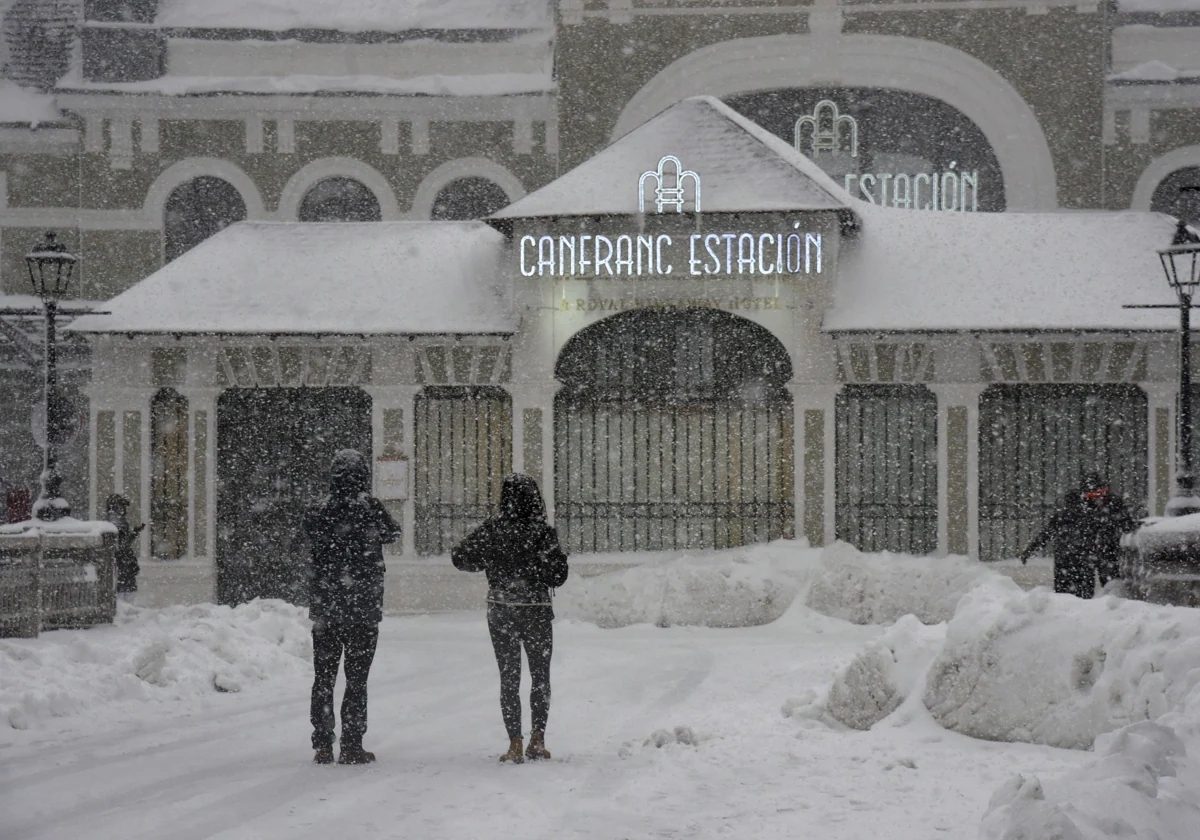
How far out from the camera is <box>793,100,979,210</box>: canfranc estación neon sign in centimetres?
2536

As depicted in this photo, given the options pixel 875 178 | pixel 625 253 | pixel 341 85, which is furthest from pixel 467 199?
pixel 625 253

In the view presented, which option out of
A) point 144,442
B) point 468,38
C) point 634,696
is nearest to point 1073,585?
A: point 634,696

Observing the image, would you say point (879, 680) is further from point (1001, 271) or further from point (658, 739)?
point (1001, 271)

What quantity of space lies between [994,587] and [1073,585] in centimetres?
497

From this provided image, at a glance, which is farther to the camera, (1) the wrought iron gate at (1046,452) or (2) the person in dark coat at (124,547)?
(1) the wrought iron gate at (1046,452)

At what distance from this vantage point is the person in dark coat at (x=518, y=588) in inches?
361

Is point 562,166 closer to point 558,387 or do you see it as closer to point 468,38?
point 468,38

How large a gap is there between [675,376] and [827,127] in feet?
24.6

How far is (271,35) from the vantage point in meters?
26.9

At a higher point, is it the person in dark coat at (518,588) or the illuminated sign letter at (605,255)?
the illuminated sign letter at (605,255)

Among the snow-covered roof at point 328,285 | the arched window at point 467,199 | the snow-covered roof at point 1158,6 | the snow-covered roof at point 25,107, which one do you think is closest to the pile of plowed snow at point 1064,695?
the snow-covered roof at point 328,285

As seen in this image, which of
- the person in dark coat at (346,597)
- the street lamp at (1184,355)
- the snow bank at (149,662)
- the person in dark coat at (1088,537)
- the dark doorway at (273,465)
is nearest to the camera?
the person in dark coat at (346,597)

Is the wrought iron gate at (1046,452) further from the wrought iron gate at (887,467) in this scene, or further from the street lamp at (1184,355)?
the street lamp at (1184,355)

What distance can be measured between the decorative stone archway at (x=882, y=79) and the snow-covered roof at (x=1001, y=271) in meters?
3.44
